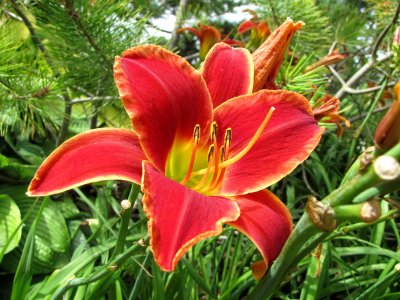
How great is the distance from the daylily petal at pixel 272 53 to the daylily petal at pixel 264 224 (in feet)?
0.63

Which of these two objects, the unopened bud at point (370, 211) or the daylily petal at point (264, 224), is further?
the daylily petal at point (264, 224)

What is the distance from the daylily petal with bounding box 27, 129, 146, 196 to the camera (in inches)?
21.2

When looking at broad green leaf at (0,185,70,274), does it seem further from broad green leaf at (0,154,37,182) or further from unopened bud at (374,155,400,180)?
unopened bud at (374,155,400,180)

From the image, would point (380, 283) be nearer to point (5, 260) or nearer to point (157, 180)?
point (157, 180)

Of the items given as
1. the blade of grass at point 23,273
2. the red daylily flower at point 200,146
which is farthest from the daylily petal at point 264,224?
the blade of grass at point 23,273

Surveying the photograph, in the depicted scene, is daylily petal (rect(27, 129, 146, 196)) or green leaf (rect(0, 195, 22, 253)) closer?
daylily petal (rect(27, 129, 146, 196))

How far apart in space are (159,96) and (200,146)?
139 millimetres

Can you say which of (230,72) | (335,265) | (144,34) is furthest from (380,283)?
(144,34)

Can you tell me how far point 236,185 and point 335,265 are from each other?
91 centimetres

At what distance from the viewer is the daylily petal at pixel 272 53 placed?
702 mm

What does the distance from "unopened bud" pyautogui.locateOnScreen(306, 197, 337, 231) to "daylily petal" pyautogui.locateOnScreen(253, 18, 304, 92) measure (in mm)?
290

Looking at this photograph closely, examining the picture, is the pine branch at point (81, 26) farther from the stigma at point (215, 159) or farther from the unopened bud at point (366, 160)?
the unopened bud at point (366, 160)

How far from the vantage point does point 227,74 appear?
73cm

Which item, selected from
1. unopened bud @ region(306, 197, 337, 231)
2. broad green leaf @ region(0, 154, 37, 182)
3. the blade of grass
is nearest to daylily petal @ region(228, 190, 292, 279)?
unopened bud @ region(306, 197, 337, 231)
